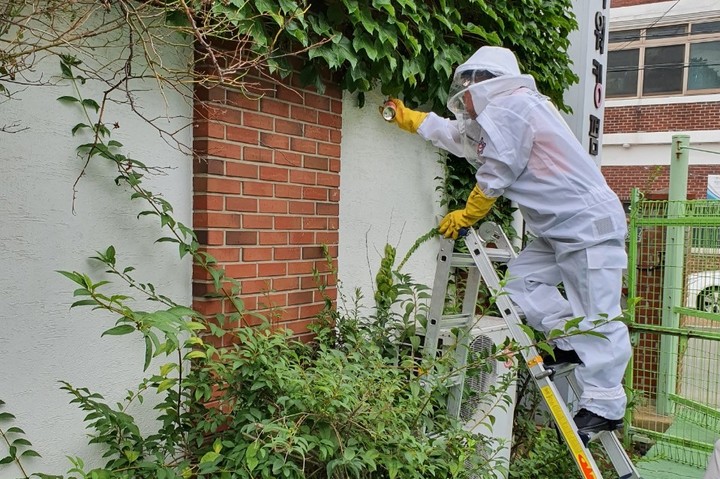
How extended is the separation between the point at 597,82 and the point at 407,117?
2.89 metres

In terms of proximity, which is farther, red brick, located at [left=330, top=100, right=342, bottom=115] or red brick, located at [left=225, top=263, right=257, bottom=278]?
red brick, located at [left=330, top=100, right=342, bottom=115]

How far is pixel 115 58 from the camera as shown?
2.12m

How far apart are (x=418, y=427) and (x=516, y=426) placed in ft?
5.59

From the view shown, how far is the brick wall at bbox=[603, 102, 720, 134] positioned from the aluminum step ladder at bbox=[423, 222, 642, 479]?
12.9 metres

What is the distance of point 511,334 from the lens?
8.82 feet

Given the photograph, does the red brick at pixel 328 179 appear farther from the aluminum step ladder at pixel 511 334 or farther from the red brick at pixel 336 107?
the aluminum step ladder at pixel 511 334

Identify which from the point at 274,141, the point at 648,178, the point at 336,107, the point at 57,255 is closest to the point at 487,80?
the point at 336,107

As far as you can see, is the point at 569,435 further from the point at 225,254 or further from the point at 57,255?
the point at 57,255

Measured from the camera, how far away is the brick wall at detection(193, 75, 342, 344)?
2.34 metres

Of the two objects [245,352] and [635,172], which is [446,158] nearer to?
[245,352]

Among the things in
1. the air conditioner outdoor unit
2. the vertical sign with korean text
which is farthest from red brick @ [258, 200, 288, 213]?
the vertical sign with korean text

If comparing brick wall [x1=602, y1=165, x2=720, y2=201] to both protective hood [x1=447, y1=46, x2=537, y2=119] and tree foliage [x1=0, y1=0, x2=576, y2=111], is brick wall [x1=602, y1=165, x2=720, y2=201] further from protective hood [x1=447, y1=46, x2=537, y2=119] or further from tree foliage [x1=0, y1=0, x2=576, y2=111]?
protective hood [x1=447, y1=46, x2=537, y2=119]

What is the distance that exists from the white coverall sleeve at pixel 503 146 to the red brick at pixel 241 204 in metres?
1.02

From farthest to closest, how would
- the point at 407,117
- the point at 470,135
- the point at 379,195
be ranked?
the point at 379,195 → the point at 407,117 → the point at 470,135
